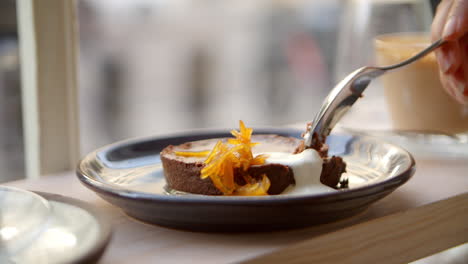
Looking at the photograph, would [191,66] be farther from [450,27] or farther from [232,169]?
[232,169]

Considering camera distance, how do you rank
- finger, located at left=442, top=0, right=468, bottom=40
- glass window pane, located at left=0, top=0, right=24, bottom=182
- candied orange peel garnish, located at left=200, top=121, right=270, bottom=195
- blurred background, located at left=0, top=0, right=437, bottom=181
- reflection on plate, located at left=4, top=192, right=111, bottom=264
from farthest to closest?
blurred background, located at left=0, top=0, right=437, bottom=181
glass window pane, located at left=0, top=0, right=24, bottom=182
finger, located at left=442, top=0, right=468, bottom=40
candied orange peel garnish, located at left=200, top=121, right=270, bottom=195
reflection on plate, located at left=4, top=192, right=111, bottom=264

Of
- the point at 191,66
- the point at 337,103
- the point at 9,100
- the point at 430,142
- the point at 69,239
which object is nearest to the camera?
the point at 69,239

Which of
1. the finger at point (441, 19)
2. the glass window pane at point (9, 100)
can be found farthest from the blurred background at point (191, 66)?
the finger at point (441, 19)

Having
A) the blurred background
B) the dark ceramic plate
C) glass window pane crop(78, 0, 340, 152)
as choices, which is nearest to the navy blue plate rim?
the dark ceramic plate

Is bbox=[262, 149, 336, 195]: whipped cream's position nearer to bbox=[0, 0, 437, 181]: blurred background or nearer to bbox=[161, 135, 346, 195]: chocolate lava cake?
bbox=[161, 135, 346, 195]: chocolate lava cake

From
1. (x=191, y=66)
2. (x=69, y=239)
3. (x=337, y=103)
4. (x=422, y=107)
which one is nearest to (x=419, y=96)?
(x=422, y=107)
